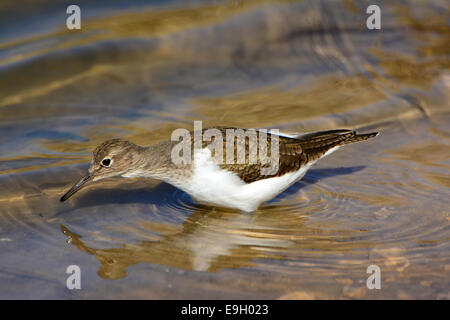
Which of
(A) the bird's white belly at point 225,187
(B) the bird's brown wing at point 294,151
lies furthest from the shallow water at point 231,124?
(B) the bird's brown wing at point 294,151

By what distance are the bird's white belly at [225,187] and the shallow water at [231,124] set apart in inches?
7.9

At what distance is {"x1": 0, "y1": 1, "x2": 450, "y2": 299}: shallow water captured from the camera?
5.37 metres

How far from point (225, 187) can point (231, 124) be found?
9.13 ft

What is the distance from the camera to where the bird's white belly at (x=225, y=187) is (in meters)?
6.27

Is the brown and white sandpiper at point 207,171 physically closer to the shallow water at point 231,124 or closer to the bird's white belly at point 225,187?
the bird's white belly at point 225,187

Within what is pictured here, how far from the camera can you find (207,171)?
20.5 ft

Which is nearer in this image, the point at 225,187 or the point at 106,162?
the point at 225,187

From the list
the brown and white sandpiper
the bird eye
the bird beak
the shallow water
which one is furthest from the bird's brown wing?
the bird beak

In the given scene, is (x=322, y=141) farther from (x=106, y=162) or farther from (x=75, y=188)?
(x=75, y=188)

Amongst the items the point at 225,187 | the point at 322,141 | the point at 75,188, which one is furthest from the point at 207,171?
the point at 322,141

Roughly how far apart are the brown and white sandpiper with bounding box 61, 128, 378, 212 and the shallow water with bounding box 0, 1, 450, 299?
0.90 feet

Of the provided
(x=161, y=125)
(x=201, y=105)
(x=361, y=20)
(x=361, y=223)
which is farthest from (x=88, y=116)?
(x=361, y=20)

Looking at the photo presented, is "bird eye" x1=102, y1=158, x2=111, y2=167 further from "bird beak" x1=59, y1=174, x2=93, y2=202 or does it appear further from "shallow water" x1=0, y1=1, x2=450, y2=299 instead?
"shallow water" x1=0, y1=1, x2=450, y2=299

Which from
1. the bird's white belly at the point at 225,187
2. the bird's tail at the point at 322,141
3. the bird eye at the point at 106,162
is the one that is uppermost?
the bird's tail at the point at 322,141
